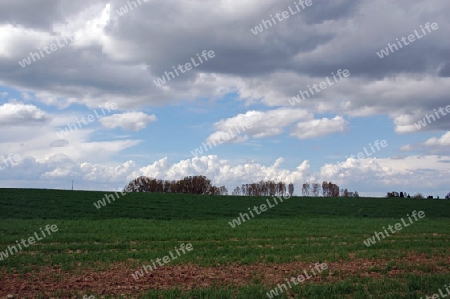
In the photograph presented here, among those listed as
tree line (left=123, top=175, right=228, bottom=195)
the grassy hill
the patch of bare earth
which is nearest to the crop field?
the patch of bare earth

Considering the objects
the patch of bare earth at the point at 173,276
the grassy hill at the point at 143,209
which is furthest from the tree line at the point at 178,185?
the patch of bare earth at the point at 173,276

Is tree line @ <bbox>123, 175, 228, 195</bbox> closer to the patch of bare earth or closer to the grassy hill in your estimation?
the grassy hill

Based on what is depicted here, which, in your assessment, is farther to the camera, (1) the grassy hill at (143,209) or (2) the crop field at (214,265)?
(1) the grassy hill at (143,209)

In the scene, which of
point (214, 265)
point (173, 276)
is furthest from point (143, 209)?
point (173, 276)

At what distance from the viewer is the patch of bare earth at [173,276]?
1105 centimetres

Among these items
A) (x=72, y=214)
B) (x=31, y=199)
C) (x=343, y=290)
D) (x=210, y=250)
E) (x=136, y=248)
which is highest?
(x=31, y=199)

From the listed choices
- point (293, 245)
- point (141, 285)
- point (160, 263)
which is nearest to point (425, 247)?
point (293, 245)

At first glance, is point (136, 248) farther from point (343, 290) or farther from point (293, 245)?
point (343, 290)

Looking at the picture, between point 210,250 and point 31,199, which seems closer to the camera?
point 210,250

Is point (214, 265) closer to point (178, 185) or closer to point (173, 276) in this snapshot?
point (173, 276)

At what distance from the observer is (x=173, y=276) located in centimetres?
1238

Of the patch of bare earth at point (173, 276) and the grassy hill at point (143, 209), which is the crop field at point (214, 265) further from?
the grassy hill at point (143, 209)

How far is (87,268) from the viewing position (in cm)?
1354

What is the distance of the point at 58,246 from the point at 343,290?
1266cm
